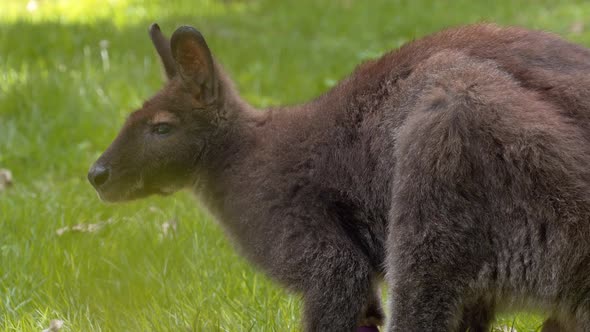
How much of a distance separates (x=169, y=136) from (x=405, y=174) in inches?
53.4

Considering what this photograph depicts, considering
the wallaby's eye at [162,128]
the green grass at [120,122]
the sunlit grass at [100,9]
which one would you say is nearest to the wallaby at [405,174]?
the wallaby's eye at [162,128]

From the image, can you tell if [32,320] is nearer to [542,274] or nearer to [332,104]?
[332,104]

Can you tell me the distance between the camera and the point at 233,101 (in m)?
4.54

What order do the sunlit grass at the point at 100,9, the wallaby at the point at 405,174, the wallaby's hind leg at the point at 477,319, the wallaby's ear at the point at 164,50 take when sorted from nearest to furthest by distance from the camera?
the wallaby at the point at 405,174, the wallaby's hind leg at the point at 477,319, the wallaby's ear at the point at 164,50, the sunlit grass at the point at 100,9

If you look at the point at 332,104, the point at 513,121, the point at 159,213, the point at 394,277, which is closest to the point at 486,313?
the point at 394,277

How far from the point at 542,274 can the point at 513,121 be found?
0.54 m

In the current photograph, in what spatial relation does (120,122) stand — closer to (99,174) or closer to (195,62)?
(99,174)

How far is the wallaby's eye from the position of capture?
4.42m

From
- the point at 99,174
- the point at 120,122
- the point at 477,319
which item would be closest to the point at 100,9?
the point at 120,122

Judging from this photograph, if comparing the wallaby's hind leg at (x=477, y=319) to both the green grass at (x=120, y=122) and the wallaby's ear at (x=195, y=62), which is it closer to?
the green grass at (x=120, y=122)

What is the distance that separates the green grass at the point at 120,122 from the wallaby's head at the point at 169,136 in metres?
0.56

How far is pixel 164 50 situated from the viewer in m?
4.68

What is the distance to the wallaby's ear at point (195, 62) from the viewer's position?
4238 mm

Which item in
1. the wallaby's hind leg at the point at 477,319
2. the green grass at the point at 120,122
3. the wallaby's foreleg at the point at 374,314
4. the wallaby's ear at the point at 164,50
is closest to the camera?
the wallaby's hind leg at the point at 477,319
